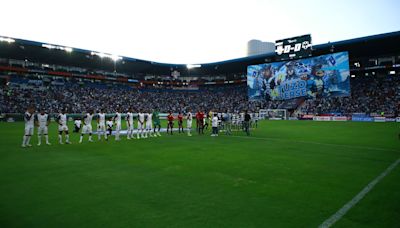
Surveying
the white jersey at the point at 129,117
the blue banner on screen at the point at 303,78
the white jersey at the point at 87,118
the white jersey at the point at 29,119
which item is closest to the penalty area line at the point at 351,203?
the white jersey at the point at 129,117

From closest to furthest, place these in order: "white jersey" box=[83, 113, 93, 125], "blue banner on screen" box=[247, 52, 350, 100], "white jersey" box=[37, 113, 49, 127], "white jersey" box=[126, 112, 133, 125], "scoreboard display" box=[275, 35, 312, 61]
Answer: "white jersey" box=[37, 113, 49, 127] < "white jersey" box=[83, 113, 93, 125] < "white jersey" box=[126, 112, 133, 125] < "blue banner on screen" box=[247, 52, 350, 100] < "scoreboard display" box=[275, 35, 312, 61]

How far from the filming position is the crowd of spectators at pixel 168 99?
157 ft

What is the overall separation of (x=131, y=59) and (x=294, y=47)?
40759 millimetres

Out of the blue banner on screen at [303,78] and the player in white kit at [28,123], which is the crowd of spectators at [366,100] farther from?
the player in white kit at [28,123]

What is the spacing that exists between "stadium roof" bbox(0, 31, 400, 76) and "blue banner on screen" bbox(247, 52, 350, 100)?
5343mm

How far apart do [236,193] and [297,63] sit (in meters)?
50.2

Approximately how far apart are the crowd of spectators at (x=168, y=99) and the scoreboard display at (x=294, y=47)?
11.3 meters

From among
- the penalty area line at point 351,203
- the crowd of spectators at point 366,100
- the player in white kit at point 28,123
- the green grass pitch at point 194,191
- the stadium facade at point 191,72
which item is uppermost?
the stadium facade at point 191,72

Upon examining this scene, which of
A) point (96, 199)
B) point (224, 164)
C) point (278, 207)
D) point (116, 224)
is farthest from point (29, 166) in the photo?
point (278, 207)

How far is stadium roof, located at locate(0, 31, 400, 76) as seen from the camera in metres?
46.1

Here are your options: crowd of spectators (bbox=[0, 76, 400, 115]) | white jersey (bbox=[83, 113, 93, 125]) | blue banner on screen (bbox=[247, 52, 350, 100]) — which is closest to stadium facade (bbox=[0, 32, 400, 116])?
crowd of spectators (bbox=[0, 76, 400, 115])

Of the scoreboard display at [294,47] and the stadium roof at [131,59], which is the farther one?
the scoreboard display at [294,47]

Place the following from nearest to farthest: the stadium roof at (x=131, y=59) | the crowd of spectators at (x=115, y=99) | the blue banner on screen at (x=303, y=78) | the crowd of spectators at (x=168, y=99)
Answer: the blue banner on screen at (x=303, y=78) → the stadium roof at (x=131, y=59) → the crowd of spectators at (x=168, y=99) → the crowd of spectators at (x=115, y=99)

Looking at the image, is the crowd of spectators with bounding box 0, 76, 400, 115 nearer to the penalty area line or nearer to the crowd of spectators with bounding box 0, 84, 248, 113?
the crowd of spectators with bounding box 0, 84, 248, 113
